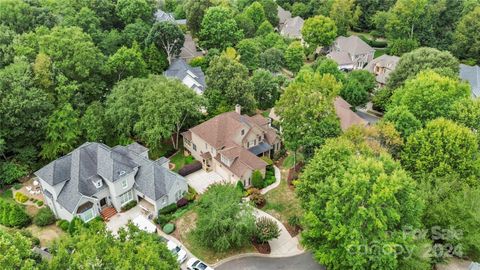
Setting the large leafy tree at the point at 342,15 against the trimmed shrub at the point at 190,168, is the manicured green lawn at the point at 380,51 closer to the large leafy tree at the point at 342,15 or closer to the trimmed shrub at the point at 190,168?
the large leafy tree at the point at 342,15

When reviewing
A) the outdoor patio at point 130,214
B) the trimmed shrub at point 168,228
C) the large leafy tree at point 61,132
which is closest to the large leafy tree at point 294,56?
the large leafy tree at point 61,132

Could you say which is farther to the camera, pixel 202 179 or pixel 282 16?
pixel 282 16

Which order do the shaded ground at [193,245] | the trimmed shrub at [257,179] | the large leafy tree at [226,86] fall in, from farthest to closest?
the large leafy tree at [226,86] < the trimmed shrub at [257,179] < the shaded ground at [193,245]

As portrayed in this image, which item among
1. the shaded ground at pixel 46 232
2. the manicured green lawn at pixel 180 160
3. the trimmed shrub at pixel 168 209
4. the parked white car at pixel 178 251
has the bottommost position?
the shaded ground at pixel 46 232

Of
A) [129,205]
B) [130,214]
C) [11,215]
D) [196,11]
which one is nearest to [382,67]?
[196,11]

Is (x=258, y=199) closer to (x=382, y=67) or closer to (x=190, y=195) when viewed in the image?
(x=190, y=195)

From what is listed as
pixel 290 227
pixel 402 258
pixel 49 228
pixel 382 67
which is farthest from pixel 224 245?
pixel 382 67
